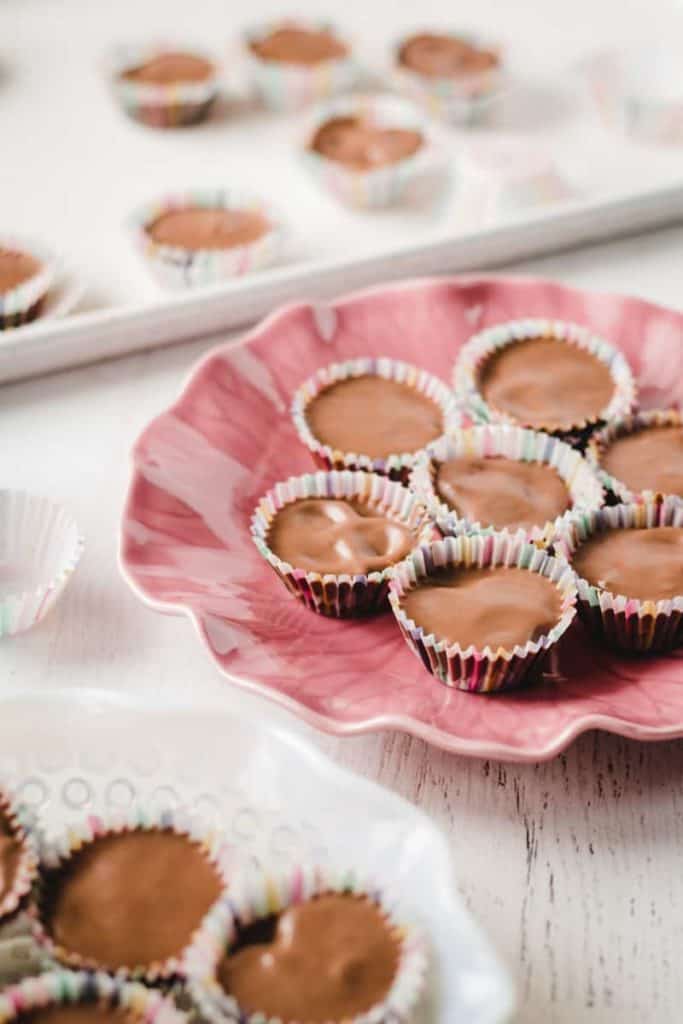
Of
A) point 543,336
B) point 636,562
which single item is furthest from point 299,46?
point 636,562

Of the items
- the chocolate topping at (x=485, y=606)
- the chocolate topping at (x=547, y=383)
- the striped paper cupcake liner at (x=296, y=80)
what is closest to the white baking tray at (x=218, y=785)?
the chocolate topping at (x=485, y=606)

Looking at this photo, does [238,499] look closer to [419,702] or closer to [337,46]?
[419,702]

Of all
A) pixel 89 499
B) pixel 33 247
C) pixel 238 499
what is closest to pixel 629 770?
pixel 238 499

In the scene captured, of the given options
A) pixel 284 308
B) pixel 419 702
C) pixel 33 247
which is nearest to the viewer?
pixel 419 702

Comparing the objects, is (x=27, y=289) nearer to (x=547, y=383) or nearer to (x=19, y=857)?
(x=547, y=383)

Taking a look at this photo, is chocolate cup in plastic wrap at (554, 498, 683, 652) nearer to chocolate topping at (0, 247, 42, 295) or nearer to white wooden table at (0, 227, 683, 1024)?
white wooden table at (0, 227, 683, 1024)
